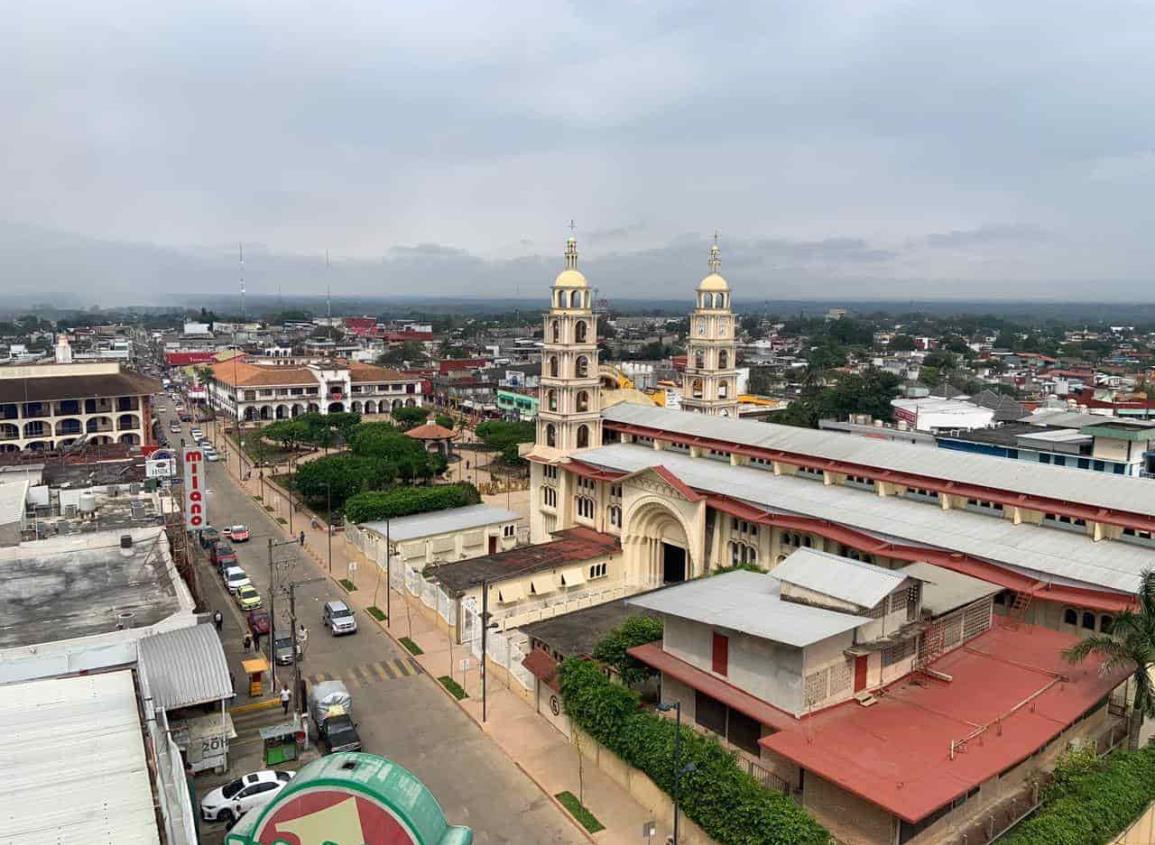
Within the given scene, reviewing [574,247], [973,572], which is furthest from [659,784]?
[574,247]

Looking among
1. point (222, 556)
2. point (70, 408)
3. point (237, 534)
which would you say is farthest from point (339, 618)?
point (70, 408)

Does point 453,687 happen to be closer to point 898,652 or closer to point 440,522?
point 898,652

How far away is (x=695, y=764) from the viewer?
918 inches

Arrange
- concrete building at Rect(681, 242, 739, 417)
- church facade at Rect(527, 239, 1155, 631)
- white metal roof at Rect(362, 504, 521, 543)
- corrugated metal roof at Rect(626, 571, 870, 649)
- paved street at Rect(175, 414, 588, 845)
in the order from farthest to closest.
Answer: concrete building at Rect(681, 242, 739, 417) < white metal roof at Rect(362, 504, 521, 543) < church facade at Rect(527, 239, 1155, 631) < paved street at Rect(175, 414, 588, 845) < corrugated metal roof at Rect(626, 571, 870, 649)

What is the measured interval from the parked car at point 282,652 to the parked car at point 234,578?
27.5 ft

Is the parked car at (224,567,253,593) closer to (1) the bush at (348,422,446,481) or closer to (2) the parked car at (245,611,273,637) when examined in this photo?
(2) the parked car at (245,611,273,637)

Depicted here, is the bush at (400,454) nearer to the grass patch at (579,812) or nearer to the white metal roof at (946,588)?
the grass patch at (579,812)

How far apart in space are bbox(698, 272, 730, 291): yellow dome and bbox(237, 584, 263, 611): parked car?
3652cm

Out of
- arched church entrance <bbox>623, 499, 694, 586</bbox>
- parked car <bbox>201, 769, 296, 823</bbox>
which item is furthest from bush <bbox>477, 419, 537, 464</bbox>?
Answer: parked car <bbox>201, 769, 296, 823</bbox>

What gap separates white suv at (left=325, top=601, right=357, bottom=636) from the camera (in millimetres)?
40438

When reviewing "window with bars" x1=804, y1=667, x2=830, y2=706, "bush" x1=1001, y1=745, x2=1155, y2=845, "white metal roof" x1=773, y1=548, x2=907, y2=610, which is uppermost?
"white metal roof" x1=773, y1=548, x2=907, y2=610

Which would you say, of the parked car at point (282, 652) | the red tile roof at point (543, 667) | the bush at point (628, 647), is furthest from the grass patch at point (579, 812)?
the parked car at point (282, 652)

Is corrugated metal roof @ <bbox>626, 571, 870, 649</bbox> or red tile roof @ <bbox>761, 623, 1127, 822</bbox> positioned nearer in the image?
red tile roof @ <bbox>761, 623, 1127, 822</bbox>

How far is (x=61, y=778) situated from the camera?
19.9 metres
